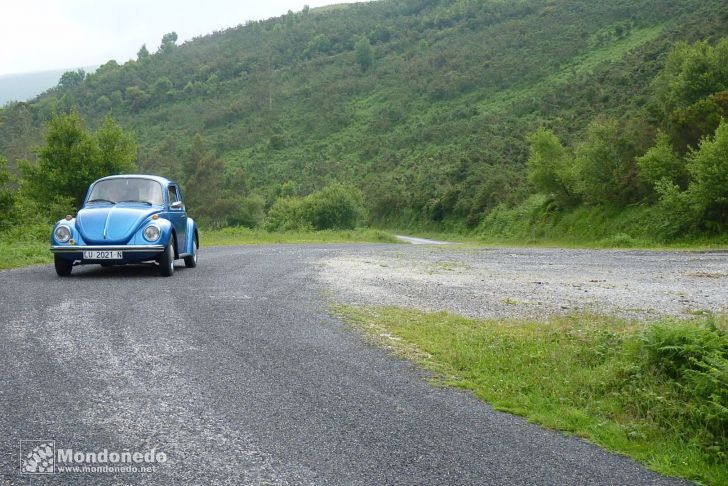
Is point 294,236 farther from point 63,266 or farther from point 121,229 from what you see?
point 121,229

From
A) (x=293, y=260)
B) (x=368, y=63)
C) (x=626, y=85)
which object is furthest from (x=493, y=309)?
(x=368, y=63)

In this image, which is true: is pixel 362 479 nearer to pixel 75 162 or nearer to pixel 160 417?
pixel 160 417

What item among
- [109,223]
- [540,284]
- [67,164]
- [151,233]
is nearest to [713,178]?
[540,284]

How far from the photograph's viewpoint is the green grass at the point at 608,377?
4355mm

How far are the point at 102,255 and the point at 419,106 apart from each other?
91275mm

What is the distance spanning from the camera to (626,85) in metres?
61.3

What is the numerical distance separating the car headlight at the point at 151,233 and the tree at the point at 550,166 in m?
30.4

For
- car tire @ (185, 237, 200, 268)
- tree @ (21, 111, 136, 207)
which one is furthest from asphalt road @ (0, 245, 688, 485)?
tree @ (21, 111, 136, 207)

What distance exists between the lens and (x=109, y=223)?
11906 mm

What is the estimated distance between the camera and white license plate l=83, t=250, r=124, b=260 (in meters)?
11.6

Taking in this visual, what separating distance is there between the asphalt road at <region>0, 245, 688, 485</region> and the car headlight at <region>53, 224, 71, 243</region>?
12.7 ft

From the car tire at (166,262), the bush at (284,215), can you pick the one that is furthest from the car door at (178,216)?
the bush at (284,215)

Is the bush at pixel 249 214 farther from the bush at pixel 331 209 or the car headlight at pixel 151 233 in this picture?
the car headlight at pixel 151 233

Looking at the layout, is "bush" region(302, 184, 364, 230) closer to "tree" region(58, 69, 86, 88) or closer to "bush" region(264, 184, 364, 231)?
"bush" region(264, 184, 364, 231)
